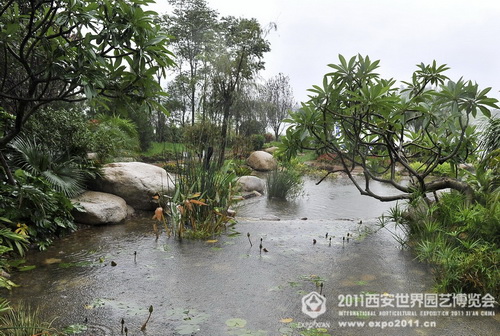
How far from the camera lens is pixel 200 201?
3.92 metres

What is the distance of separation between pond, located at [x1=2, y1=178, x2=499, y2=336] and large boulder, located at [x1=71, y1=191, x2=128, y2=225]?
16 cm

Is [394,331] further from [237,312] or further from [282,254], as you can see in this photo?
[282,254]

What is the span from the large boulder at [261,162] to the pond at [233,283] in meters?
7.90

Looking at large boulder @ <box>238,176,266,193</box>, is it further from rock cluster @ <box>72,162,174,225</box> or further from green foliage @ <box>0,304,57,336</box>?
green foliage @ <box>0,304,57,336</box>

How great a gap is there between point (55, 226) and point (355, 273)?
2.79 meters

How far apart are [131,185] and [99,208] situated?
78cm

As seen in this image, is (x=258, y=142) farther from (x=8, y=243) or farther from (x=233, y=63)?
(x=8, y=243)

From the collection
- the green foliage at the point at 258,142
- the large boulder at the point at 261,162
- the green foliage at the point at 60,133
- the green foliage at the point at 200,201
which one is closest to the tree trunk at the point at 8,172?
the green foliage at the point at 60,133

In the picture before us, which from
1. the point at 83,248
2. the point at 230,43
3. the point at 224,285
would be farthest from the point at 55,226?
the point at 230,43

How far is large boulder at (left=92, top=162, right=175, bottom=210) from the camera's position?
4988 mm

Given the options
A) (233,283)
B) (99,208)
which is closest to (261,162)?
(99,208)

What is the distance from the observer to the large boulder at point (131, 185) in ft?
16.4

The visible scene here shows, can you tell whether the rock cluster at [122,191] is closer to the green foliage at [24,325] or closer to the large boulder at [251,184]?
the green foliage at [24,325]

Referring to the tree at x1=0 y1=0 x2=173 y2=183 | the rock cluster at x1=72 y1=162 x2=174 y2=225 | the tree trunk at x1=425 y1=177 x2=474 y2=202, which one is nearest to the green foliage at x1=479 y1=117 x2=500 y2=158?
the tree trunk at x1=425 y1=177 x2=474 y2=202
